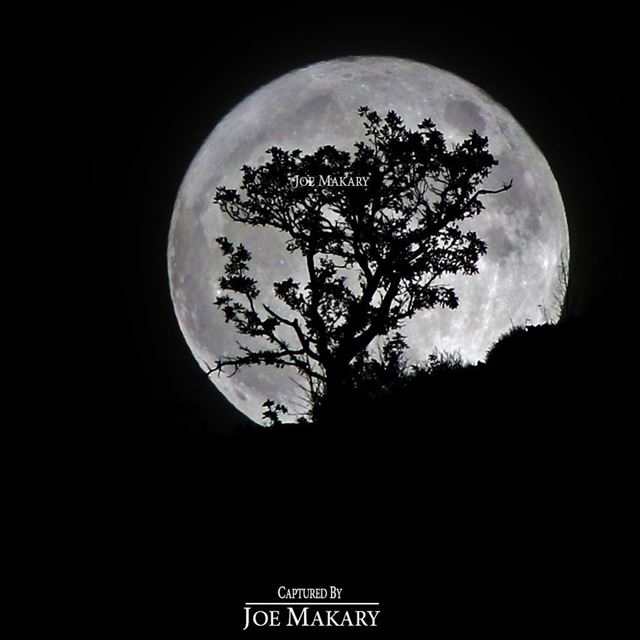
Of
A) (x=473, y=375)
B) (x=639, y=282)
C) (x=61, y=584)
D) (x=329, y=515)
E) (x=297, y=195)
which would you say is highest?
(x=297, y=195)

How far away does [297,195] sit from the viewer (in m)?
15.7

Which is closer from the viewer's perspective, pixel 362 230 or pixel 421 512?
pixel 421 512

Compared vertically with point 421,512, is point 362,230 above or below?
above

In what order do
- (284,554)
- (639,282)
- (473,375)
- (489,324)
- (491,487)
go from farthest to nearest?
1. (489,324)
2. (639,282)
3. (473,375)
4. (284,554)
5. (491,487)

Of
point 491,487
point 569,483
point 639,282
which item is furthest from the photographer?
point 639,282

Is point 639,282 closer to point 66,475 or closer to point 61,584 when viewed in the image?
point 61,584

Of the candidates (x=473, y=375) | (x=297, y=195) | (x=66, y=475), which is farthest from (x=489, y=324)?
(x=66, y=475)

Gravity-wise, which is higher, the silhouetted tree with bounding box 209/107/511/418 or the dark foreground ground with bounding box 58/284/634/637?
the silhouetted tree with bounding box 209/107/511/418

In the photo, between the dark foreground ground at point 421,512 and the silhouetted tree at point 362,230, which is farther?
the silhouetted tree at point 362,230

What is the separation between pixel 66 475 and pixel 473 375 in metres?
8.32

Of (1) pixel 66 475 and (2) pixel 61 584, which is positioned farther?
(1) pixel 66 475

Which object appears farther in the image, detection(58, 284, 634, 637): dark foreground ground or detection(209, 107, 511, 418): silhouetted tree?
detection(209, 107, 511, 418): silhouetted tree

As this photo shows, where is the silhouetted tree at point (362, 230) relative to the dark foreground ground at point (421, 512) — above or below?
above

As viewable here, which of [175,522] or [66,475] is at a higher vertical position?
[66,475]
